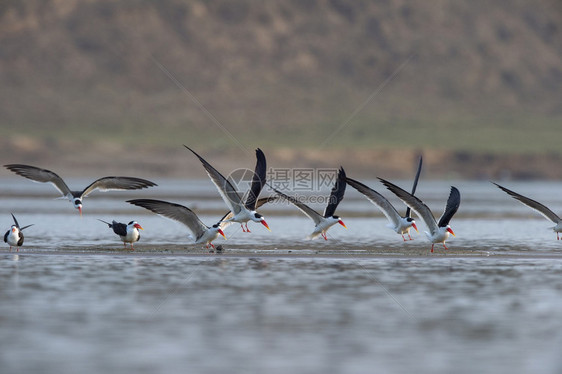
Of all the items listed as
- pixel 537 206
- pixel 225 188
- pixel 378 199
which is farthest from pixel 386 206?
pixel 225 188

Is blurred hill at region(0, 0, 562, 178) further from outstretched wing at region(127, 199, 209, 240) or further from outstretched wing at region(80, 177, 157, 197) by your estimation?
outstretched wing at region(127, 199, 209, 240)

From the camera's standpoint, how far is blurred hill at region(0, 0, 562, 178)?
112 metres

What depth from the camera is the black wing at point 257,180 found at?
24422 mm

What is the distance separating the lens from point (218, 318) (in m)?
15.6

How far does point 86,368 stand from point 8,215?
28333 mm

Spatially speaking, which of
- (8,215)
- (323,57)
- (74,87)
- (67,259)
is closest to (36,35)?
(74,87)

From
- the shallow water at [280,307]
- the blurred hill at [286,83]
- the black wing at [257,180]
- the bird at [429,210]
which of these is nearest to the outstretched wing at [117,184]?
the shallow water at [280,307]

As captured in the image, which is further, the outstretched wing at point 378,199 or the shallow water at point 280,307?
the outstretched wing at point 378,199

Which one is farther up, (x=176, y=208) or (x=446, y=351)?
(x=176, y=208)

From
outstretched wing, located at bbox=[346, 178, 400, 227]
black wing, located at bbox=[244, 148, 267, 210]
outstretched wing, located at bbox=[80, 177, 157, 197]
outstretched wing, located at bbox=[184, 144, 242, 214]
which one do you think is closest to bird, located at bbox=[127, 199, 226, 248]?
outstretched wing, located at bbox=[184, 144, 242, 214]

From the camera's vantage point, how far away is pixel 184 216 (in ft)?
76.8

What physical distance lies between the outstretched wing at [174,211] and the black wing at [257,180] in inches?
59.2

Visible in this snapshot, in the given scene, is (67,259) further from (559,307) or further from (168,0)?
(168,0)

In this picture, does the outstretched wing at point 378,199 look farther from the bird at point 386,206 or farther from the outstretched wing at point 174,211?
the outstretched wing at point 174,211
